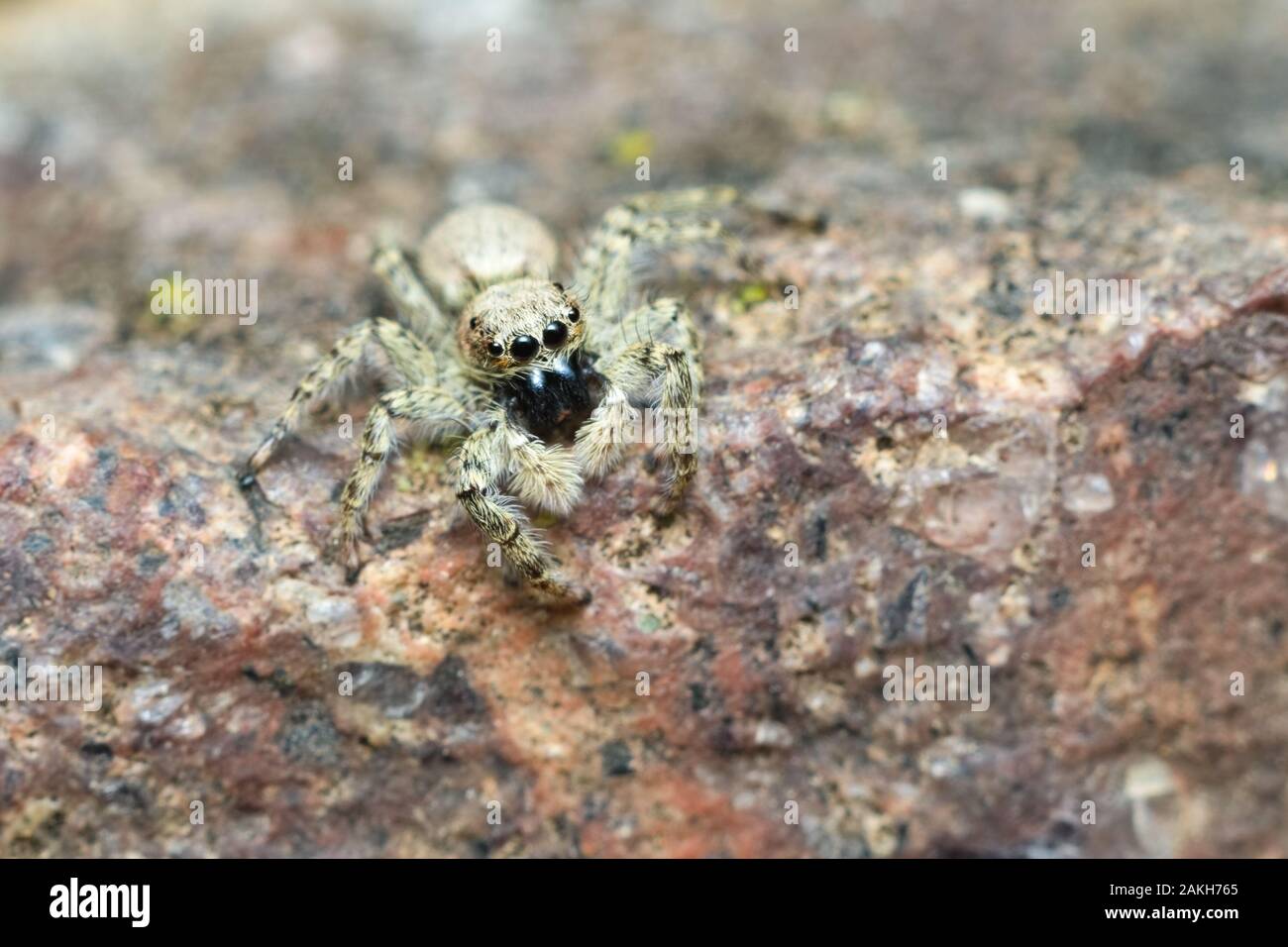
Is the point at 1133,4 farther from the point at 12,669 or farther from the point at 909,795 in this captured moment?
the point at 12,669

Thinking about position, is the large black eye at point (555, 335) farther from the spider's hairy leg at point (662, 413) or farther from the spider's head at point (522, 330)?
the spider's hairy leg at point (662, 413)

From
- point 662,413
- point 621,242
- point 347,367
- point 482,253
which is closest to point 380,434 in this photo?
point 347,367

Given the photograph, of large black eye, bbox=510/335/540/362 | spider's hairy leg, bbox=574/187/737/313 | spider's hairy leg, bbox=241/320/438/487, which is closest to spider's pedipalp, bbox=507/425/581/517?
large black eye, bbox=510/335/540/362

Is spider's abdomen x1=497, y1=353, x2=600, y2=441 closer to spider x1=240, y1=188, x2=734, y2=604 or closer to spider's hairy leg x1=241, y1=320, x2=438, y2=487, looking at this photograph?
spider x1=240, y1=188, x2=734, y2=604

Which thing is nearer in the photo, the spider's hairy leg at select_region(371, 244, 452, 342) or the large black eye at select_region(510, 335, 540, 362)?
the large black eye at select_region(510, 335, 540, 362)

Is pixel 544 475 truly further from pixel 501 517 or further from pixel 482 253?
pixel 482 253

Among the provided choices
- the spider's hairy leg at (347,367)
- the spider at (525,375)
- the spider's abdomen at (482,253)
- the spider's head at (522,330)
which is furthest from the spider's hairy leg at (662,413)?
the spider's abdomen at (482,253)
